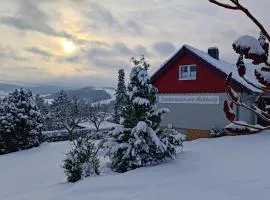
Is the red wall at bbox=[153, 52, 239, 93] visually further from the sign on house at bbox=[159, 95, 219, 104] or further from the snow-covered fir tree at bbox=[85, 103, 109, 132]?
the snow-covered fir tree at bbox=[85, 103, 109, 132]

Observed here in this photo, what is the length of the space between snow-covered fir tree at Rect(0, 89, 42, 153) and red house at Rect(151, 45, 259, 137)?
975cm

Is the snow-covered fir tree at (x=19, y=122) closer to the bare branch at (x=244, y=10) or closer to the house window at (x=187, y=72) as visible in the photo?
the house window at (x=187, y=72)

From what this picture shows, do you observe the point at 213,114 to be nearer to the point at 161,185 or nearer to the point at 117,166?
the point at 117,166

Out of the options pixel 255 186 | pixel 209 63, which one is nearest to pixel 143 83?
pixel 255 186

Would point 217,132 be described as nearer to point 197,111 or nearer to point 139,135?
point 197,111

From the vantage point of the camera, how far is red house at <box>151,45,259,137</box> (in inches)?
920

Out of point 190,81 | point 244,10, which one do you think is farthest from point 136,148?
point 244,10

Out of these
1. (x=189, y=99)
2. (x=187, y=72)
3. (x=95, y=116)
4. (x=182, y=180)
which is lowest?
(x=95, y=116)

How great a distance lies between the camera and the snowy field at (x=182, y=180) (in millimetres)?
9562

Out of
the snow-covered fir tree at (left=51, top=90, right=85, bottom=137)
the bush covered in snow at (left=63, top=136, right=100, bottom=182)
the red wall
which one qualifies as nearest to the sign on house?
the red wall

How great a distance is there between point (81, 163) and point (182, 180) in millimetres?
4744

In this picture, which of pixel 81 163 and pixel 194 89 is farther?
pixel 194 89

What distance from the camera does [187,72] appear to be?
2561cm

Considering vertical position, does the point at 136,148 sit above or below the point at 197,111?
below
